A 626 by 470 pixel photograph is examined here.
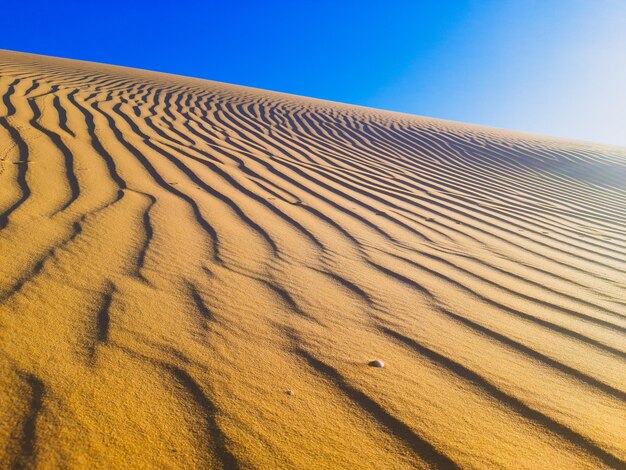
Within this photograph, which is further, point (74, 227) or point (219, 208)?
point (219, 208)

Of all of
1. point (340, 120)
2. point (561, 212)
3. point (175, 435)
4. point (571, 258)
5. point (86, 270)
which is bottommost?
point (175, 435)

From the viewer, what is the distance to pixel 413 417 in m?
1.17

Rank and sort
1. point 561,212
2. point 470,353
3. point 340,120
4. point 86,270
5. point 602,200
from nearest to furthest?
point 470,353, point 86,270, point 561,212, point 602,200, point 340,120

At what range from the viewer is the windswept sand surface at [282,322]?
1.03m

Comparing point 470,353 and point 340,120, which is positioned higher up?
point 340,120

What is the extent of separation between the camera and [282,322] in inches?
62.0

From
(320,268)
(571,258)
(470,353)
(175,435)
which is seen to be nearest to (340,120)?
(571,258)

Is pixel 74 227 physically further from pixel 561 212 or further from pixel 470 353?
pixel 561 212

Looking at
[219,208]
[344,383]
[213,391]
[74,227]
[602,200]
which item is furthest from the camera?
[602,200]

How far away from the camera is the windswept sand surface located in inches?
40.7

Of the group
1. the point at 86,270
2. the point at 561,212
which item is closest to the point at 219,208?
the point at 86,270

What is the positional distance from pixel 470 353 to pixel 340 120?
26.5 ft

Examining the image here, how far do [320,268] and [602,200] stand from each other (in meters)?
4.51

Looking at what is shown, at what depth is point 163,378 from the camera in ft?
3.84
